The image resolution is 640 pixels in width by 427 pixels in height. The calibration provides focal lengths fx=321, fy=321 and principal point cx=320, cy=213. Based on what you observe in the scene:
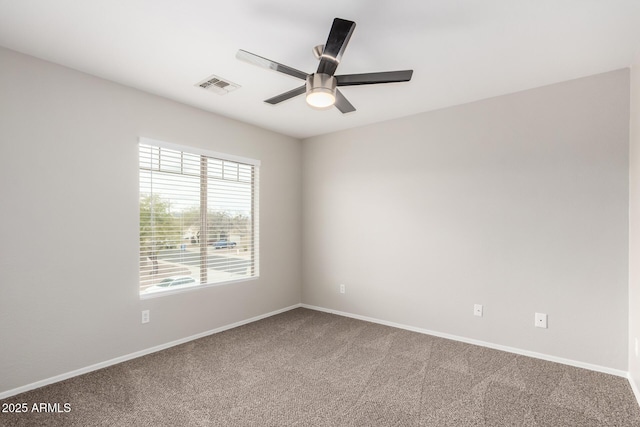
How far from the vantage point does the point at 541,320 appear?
118 inches

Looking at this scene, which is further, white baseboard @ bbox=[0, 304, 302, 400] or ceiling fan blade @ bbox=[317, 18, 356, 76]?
white baseboard @ bbox=[0, 304, 302, 400]

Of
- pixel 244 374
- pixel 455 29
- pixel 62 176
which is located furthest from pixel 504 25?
pixel 62 176

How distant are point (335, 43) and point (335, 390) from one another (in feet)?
7.80

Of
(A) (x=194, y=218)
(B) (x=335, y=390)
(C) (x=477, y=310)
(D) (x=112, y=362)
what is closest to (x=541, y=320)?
(C) (x=477, y=310)

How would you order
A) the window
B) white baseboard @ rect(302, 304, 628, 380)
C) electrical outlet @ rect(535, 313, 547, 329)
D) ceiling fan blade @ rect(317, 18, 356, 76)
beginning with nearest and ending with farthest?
ceiling fan blade @ rect(317, 18, 356, 76) < white baseboard @ rect(302, 304, 628, 380) < electrical outlet @ rect(535, 313, 547, 329) < the window

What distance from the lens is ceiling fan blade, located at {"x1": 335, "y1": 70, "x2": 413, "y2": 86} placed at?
78.8 inches

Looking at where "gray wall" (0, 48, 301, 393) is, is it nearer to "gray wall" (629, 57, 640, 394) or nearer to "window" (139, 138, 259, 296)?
"window" (139, 138, 259, 296)

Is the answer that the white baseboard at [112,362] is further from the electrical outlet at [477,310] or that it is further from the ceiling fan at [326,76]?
the ceiling fan at [326,76]

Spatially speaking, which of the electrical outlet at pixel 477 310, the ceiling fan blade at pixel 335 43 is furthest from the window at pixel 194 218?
the electrical outlet at pixel 477 310

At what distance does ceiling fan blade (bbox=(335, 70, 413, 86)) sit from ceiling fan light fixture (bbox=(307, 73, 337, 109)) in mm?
69

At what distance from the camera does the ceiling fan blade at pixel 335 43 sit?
162 centimetres

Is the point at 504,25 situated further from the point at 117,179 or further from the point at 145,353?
the point at 145,353

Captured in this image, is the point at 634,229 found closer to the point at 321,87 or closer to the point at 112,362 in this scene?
the point at 321,87

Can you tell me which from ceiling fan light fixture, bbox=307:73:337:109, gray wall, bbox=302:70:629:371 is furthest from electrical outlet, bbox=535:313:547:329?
ceiling fan light fixture, bbox=307:73:337:109
